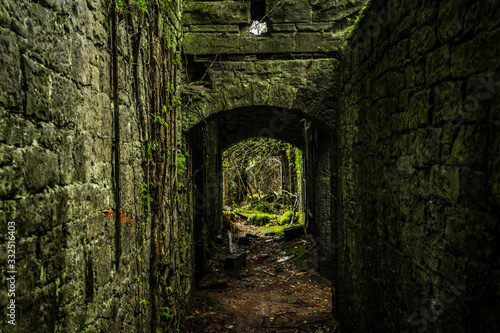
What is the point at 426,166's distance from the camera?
1903 mm

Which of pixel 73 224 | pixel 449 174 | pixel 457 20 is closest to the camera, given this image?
pixel 457 20

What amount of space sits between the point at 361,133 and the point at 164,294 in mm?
2564

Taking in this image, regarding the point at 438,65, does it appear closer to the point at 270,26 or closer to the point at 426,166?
the point at 426,166

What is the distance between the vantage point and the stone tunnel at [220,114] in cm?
140

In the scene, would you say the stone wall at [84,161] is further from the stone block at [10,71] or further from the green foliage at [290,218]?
the green foliage at [290,218]

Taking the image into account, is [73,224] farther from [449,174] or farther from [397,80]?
[397,80]

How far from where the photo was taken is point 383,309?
2539mm

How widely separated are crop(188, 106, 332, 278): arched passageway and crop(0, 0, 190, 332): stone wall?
2.11 metres

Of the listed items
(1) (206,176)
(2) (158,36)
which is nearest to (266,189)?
(1) (206,176)

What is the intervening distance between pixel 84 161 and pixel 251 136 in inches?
260

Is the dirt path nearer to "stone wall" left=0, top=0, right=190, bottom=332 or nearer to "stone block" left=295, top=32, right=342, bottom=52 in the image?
"stone wall" left=0, top=0, right=190, bottom=332

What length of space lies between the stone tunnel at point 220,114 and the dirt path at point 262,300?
1.59ft

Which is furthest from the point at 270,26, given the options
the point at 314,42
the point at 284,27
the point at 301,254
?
the point at 301,254

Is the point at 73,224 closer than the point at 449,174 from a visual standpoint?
No
